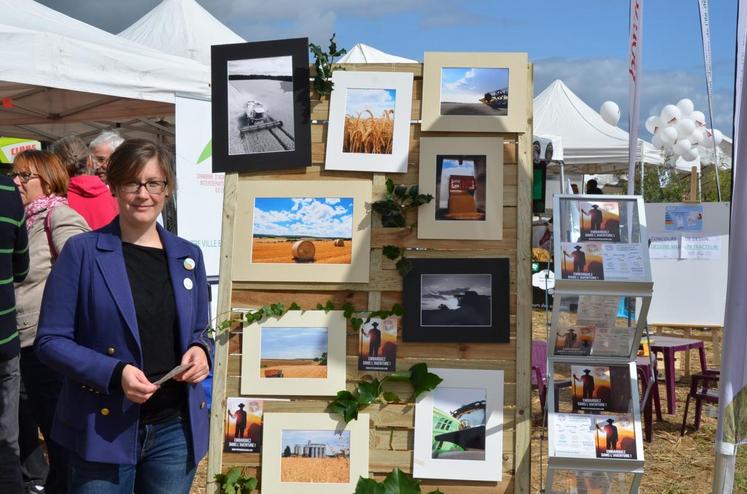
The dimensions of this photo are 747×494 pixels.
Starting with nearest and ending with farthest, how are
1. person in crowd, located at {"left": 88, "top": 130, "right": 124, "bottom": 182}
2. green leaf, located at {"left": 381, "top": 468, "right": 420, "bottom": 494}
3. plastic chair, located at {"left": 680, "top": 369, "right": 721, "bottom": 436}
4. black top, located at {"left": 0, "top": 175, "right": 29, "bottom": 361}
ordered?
black top, located at {"left": 0, "top": 175, "right": 29, "bottom": 361}
green leaf, located at {"left": 381, "top": 468, "right": 420, "bottom": 494}
person in crowd, located at {"left": 88, "top": 130, "right": 124, "bottom": 182}
plastic chair, located at {"left": 680, "top": 369, "right": 721, "bottom": 436}

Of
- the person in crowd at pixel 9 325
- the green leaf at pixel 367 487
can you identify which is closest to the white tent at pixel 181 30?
the person in crowd at pixel 9 325

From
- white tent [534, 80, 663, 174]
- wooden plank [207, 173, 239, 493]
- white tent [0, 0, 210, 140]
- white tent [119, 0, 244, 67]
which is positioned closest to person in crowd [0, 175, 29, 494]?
wooden plank [207, 173, 239, 493]

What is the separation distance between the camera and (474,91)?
113 inches

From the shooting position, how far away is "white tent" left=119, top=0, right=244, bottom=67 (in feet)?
28.8

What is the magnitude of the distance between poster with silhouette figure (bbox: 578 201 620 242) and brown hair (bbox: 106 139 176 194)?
1.28 meters

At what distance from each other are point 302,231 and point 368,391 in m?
0.58

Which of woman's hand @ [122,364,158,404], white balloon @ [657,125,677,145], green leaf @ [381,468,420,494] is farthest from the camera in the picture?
white balloon @ [657,125,677,145]

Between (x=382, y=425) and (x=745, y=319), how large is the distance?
3.84ft

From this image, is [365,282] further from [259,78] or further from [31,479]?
[31,479]

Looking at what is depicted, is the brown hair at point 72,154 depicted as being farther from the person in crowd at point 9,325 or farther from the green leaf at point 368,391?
the green leaf at point 368,391

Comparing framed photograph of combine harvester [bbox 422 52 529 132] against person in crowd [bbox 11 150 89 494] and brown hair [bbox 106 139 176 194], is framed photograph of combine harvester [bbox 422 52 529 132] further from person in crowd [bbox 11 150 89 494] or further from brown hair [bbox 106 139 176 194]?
person in crowd [bbox 11 150 89 494]

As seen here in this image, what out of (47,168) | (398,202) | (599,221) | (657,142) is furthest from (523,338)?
(657,142)

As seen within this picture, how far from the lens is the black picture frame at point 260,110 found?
9.69ft

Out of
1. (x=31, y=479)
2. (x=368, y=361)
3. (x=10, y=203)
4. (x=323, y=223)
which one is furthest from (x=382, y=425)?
(x=31, y=479)
